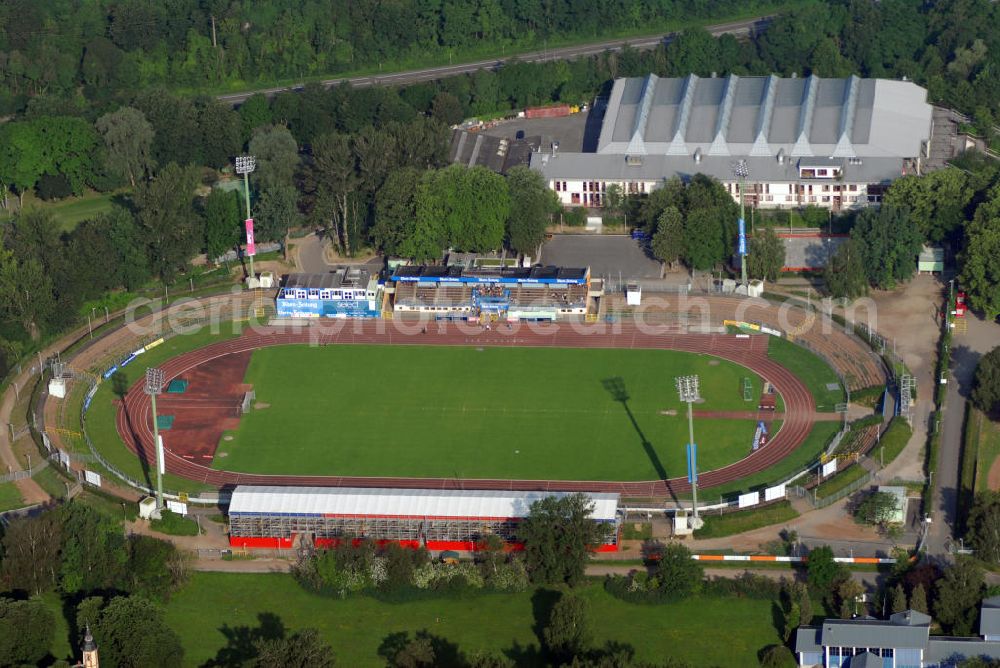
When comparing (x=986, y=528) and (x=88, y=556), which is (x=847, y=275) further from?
(x=88, y=556)

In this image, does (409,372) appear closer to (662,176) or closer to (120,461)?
(120,461)

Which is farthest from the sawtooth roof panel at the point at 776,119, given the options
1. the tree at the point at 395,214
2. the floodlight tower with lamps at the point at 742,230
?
the tree at the point at 395,214

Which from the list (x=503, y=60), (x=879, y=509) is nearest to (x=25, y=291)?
(x=879, y=509)

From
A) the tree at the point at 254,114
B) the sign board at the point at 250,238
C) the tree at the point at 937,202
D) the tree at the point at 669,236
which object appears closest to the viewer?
the tree at the point at 937,202

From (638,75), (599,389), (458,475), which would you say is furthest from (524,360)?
(638,75)

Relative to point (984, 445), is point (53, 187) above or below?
above

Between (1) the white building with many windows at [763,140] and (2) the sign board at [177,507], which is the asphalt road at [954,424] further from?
(2) the sign board at [177,507]
